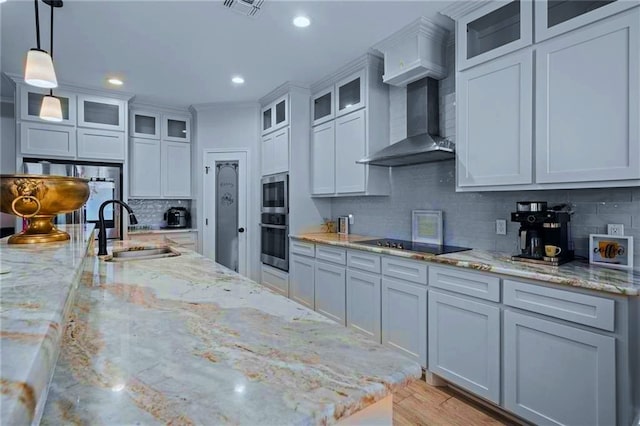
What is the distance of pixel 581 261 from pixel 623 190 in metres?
A: 0.46

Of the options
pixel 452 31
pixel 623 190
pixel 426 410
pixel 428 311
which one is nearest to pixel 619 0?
pixel 623 190

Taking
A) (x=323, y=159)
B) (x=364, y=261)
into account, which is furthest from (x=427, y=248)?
(x=323, y=159)

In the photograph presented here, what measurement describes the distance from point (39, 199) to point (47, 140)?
355 centimetres

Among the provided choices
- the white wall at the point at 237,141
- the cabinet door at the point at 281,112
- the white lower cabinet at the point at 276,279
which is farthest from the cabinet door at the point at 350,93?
the white lower cabinet at the point at 276,279

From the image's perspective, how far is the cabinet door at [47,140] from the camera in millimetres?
3723

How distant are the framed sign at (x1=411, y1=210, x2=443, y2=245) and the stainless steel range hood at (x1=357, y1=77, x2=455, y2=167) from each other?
18.7 inches

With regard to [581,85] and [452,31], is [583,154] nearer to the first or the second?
[581,85]

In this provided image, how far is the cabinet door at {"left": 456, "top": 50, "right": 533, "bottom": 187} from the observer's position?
210 centimetres

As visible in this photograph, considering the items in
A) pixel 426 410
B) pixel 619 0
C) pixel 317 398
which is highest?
pixel 619 0

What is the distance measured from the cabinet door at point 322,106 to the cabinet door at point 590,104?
2.16 m

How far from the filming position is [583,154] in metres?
1.86

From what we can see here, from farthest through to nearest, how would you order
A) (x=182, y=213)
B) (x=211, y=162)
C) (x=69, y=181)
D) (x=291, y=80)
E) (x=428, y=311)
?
(x=182, y=213) → (x=211, y=162) → (x=291, y=80) → (x=428, y=311) → (x=69, y=181)

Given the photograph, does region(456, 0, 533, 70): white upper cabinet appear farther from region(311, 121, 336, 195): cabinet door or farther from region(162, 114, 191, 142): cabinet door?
region(162, 114, 191, 142): cabinet door

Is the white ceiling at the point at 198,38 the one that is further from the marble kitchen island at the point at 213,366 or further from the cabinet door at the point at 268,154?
the marble kitchen island at the point at 213,366
